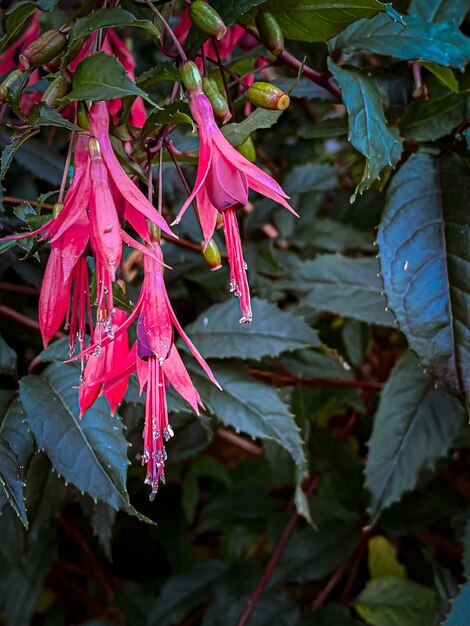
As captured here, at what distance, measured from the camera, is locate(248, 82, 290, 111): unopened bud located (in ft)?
1.46

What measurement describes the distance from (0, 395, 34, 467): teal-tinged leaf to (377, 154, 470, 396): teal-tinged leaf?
0.34m

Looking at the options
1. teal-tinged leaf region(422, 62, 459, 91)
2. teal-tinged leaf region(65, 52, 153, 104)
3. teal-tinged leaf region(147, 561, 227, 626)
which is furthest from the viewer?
teal-tinged leaf region(147, 561, 227, 626)

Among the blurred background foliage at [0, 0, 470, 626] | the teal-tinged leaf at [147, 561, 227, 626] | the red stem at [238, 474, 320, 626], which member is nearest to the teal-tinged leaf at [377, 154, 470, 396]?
the blurred background foliage at [0, 0, 470, 626]

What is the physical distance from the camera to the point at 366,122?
0.56 metres

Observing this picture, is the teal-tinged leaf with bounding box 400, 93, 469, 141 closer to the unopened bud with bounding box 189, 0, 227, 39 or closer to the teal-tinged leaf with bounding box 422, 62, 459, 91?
the teal-tinged leaf with bounding box 422, 62, 459, 91

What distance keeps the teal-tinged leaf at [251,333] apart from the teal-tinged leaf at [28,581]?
0.39m

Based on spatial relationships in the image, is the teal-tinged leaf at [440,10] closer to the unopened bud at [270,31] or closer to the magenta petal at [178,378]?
the unopened bud at [270,31]

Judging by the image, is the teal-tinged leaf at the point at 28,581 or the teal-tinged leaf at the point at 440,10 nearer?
the teal-tinged leaf at the point at 440,10

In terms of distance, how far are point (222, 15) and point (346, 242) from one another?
0.58 m

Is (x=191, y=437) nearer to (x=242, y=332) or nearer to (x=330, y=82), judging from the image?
(x=242, y=332)

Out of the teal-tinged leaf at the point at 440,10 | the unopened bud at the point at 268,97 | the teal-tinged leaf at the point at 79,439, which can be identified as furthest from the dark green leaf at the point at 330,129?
the teal-tinged leaf at the point at 79,439

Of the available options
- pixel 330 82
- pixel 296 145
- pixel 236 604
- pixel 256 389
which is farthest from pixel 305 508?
pixel 296 145

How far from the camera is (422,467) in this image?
0.75m

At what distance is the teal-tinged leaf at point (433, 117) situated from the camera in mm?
656
